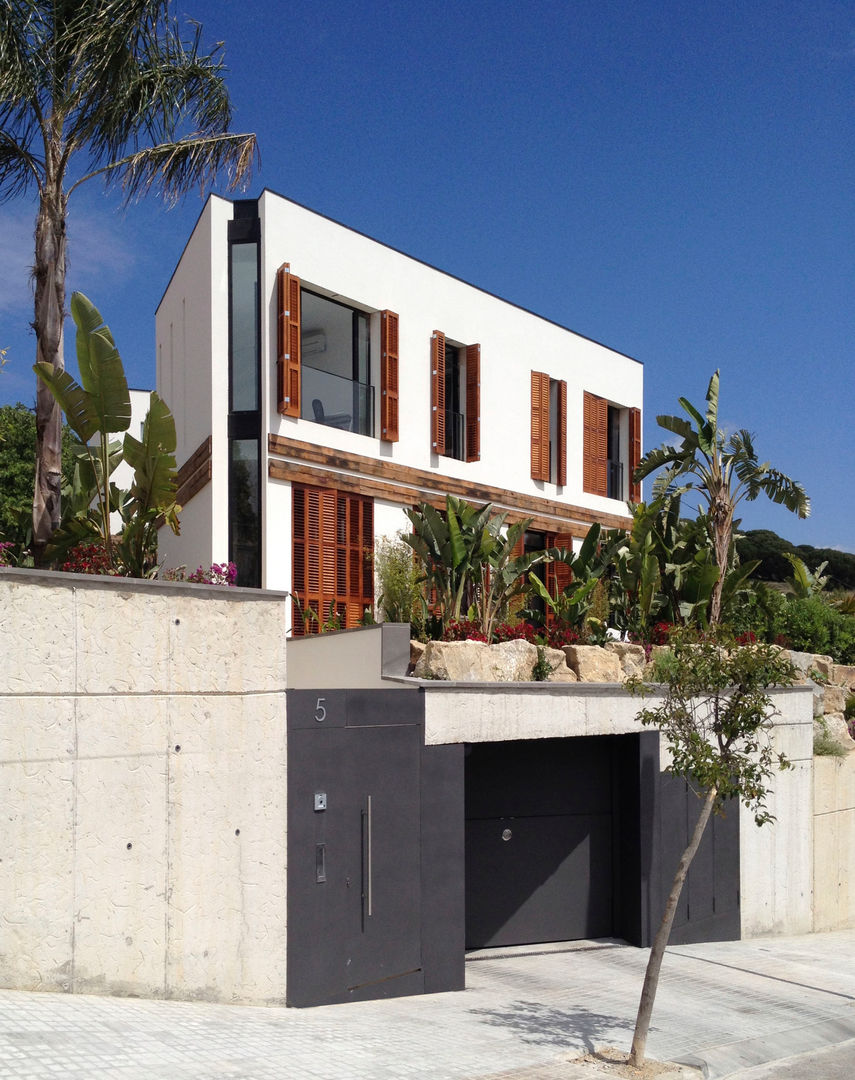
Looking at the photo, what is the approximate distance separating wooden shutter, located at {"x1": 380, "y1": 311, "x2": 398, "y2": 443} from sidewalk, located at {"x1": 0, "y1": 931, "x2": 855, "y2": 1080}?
339 inches

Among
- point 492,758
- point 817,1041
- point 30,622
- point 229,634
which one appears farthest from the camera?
point 492,758

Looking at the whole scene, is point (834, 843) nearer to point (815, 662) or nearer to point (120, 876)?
point (815, 662)

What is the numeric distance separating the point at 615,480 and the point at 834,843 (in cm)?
943

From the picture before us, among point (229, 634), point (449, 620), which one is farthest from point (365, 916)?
point (449, 620)

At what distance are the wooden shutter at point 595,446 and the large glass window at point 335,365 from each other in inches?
252

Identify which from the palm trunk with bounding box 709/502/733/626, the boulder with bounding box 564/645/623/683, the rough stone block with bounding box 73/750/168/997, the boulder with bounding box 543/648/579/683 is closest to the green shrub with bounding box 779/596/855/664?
the palm trunk with bounding box 709/502/733/626

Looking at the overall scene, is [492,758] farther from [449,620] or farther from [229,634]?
[229,634]

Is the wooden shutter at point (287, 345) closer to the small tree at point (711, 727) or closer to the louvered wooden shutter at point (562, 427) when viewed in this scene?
the louvered wooden shutter at point (562, 427)

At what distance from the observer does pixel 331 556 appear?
17281 millimetres

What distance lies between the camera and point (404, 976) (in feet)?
38.7

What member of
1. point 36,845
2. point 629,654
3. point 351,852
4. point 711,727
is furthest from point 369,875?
point 629,654

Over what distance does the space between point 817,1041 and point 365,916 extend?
4.90 m

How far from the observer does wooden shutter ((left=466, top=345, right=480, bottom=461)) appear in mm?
20438

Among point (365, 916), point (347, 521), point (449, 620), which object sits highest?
point (347, 521)
